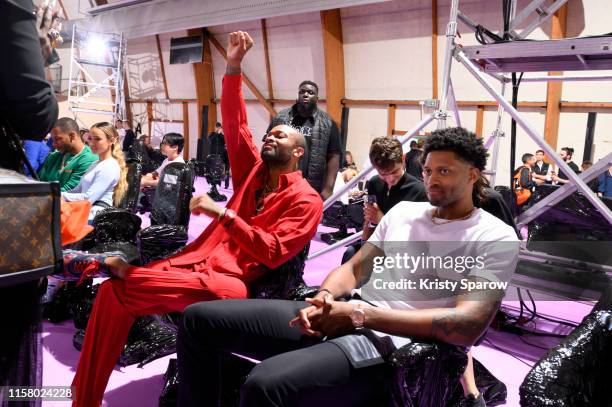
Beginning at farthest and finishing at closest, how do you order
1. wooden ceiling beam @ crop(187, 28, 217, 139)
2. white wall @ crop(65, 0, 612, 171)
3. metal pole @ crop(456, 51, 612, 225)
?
1. wooden ceiling beam @ crop(187, 28, 217, 139)
2. white wall @ crop(65, 0, 612, 171)
3. metal pole @ crop(456, 51, 612, 225)

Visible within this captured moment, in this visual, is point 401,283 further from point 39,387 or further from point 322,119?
point 322,119

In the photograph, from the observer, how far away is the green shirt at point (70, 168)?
13.4 feet

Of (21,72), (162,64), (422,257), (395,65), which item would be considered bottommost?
(422,257)

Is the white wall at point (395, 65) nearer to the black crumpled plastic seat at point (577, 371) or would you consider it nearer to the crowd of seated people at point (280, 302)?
the crowd of seated people at point (280, 302)

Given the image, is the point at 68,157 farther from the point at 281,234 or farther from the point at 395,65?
the point at 395,65

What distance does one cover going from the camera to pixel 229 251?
240 centimetres

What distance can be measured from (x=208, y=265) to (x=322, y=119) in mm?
2450

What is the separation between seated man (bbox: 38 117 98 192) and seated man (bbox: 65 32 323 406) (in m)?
1.97

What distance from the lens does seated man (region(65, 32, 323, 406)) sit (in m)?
2.14

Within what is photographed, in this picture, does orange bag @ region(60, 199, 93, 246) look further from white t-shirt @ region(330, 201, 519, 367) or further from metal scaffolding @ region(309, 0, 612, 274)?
metal scaffolding @ region(309, 0, 612, 274)

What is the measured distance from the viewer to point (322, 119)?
14.6ft

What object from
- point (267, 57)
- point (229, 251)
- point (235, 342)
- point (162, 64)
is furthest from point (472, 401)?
point (162, 64)

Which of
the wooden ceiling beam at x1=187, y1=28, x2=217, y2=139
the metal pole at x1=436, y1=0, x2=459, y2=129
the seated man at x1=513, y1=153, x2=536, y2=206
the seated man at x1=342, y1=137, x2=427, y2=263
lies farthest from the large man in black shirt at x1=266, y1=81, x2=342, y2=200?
the wooden ceiling beam at x1=187, y1=28, x2=217, y2=139

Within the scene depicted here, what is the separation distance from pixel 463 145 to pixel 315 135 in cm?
252
